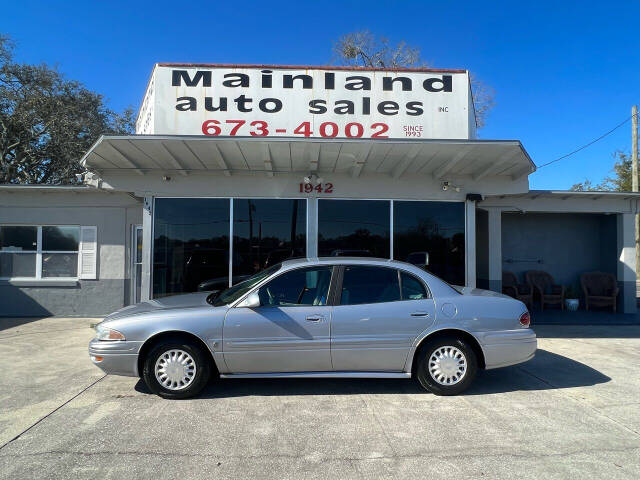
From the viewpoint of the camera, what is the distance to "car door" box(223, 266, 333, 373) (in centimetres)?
467

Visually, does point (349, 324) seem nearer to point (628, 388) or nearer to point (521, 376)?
point (521, 376)

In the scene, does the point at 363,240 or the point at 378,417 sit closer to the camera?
the point at 378,417

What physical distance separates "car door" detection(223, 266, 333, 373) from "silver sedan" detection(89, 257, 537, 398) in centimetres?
1

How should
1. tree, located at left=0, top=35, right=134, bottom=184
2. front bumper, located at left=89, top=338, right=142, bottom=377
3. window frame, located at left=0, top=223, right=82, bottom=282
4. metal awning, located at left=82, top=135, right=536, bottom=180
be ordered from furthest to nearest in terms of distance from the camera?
1. tree, located at left=0, top=35, right=134, bottom=184
2. window frame, located at left=0, top=223, right=82, bottom=282
3. metal awning, located at left=82, top=135, right=536, bottom=180
4. front bumper, located at left=89, top=338, right=142, bottom=377

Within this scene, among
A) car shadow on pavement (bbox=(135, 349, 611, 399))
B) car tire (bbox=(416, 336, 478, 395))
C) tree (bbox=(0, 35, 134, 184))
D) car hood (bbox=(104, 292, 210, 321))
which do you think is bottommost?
car shadow on pavement (bbox=(135, 349, 611, 399))

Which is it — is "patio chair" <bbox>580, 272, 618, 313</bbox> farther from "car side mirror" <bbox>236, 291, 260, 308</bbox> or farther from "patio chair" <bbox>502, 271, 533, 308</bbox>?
"car side mirror" <bbox>236, 291, 260, 308</bbox>

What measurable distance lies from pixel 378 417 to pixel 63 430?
9.61 feet

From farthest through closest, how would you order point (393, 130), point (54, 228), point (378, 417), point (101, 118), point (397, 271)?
point (101, 118) < point (54, 228) < point (393, 130) < point (397, 271) < point (378, 417)

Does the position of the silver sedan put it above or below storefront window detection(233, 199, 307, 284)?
below

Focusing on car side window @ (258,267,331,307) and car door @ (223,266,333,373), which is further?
Result: car side window @ (258,267,331,307)

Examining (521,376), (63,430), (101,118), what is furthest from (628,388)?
(101,118)

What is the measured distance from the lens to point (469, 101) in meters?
8.68

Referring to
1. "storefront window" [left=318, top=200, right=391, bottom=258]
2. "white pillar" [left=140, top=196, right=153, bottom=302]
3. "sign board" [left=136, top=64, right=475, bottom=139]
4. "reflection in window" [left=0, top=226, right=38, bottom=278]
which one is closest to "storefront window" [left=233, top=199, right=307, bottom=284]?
"storefront window" [left=318, top=200, right=391, bottom=258]

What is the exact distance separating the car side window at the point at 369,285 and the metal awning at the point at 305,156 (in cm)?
257
